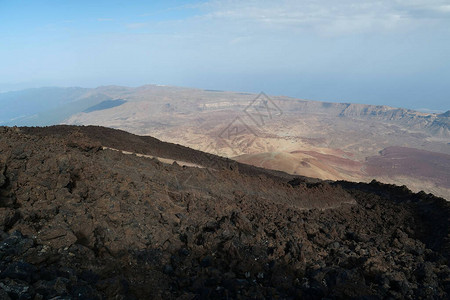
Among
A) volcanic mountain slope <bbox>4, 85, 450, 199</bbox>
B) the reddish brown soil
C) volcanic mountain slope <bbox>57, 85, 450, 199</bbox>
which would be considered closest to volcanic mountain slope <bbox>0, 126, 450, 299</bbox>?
volcanic mountain slope <bbox>57, 85, 450, 199</bbox>

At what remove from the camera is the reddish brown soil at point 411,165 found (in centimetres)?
4248

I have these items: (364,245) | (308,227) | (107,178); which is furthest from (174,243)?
(364,245)

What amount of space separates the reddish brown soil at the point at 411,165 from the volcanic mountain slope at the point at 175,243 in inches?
1523

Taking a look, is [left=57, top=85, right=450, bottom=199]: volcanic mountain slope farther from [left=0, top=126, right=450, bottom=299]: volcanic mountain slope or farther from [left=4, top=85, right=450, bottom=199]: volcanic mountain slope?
[left=0, top=126, right=450, bottom=299]: volcanic mountain slope

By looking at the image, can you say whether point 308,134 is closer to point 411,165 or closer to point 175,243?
point 411,165

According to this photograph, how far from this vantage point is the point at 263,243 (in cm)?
605

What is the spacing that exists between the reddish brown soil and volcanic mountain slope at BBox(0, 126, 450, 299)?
38.7 m

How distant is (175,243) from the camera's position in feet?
17.2

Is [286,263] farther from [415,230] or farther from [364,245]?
[415,230]

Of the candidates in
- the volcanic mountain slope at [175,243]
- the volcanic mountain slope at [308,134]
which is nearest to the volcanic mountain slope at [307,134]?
the volcanic mountain slope at [308,134]

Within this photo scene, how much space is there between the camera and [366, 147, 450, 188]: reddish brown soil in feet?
139

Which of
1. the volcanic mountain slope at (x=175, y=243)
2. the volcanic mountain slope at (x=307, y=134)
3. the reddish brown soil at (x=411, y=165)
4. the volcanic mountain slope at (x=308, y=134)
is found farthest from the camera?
the reddish brown soil at (x=411, y=165)

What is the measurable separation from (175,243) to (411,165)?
5326 centimetres

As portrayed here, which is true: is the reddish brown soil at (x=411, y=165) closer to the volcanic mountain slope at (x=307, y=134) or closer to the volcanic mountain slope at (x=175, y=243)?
the volcanic mountain slope at (x=307, y=134)
